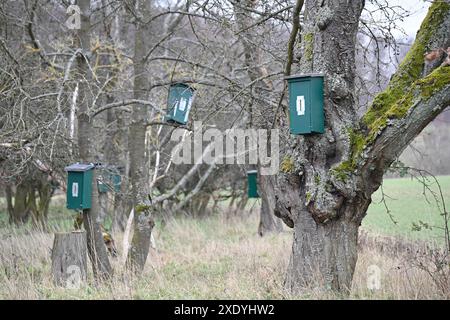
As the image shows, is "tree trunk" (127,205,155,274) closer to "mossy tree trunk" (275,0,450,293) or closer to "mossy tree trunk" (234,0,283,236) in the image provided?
"mossy tree trunk" (234,0,283,236)

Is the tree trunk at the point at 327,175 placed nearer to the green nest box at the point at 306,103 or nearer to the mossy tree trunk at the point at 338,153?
the mossy tree trunk at the point at 338,153

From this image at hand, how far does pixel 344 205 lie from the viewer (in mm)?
4691

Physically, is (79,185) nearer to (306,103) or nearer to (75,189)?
(75,189)

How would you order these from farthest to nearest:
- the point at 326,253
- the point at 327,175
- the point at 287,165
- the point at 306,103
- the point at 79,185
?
the point at 79,185
the point at 287,165
the point at 326,253
the point at 327,175
the point at 306,103

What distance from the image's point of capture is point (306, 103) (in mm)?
4516

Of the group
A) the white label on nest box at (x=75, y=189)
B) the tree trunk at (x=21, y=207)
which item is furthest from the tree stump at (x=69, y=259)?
the tree trunk at (x=21, y=207)

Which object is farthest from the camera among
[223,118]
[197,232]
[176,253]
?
[197,232]

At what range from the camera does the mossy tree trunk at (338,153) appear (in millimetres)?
4547

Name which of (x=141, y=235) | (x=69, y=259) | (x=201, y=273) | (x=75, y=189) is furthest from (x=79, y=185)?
(x=201, y=273)

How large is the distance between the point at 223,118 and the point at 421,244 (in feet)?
13.3

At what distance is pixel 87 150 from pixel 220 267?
2.30m

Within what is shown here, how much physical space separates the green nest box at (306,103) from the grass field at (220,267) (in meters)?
1.39

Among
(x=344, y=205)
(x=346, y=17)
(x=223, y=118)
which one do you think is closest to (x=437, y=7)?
(x=346, y=17)
